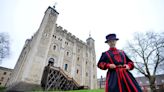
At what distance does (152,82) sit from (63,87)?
45.6ft

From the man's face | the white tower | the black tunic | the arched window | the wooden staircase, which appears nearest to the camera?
the black tunic

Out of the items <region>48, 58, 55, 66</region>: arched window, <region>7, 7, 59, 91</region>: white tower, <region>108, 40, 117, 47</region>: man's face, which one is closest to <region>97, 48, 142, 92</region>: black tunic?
<region>108, 40, 117, 47</region>: man's face

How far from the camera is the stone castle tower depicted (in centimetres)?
1662

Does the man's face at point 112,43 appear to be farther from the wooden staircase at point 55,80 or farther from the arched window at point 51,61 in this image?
the arched window at point 51,61

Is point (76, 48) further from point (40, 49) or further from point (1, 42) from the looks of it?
point (1, 42)

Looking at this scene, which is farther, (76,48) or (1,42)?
(76,48)

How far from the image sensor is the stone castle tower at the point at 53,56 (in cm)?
1662

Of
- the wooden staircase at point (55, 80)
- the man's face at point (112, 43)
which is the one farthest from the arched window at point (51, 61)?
the man's face at point (112, 43)

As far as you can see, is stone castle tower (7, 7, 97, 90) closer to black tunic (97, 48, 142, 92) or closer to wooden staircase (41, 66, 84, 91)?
wooden staircase (41, 66, 84, 91)

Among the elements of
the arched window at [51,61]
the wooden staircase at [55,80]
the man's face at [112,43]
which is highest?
the arched window at [51,61]

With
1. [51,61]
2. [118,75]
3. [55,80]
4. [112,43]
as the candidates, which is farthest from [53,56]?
[118,75]

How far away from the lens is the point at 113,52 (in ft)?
9.09

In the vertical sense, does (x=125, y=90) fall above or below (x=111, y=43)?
below

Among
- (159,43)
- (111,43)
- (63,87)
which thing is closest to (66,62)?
(63,87)
